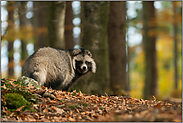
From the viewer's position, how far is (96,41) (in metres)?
9.07

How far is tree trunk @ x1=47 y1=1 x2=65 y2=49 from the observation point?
9.99 meters

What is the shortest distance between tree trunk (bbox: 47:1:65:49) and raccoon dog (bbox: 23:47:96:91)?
2.54 meters

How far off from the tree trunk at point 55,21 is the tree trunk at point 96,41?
135 centimetres

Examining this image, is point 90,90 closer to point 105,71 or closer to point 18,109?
point 105,71

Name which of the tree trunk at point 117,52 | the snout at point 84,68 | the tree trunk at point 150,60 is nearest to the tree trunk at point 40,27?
the tree trunk at point 117,52

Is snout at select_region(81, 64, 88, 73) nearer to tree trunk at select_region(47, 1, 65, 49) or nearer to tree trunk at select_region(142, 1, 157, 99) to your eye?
tree trunk at select_region(47, 1, 65, 49)

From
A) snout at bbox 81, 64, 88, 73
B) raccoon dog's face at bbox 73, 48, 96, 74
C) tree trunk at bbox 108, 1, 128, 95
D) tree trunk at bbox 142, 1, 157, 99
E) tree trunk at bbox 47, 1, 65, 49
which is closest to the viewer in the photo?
snout at bbox 81, 64, 88, 73

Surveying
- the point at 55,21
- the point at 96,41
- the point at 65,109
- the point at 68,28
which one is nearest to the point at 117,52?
the point at 96,41

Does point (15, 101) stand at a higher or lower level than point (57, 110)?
higher

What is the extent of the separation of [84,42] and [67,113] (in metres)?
5.05

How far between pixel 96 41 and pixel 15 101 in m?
5.14

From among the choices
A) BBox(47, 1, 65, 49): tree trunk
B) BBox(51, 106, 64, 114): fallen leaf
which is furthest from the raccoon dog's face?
BBox(51, 106, 64, 114): fallen leaf

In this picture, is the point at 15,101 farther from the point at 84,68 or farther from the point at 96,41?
the point at 96,41

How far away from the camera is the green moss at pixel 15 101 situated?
449 cm
